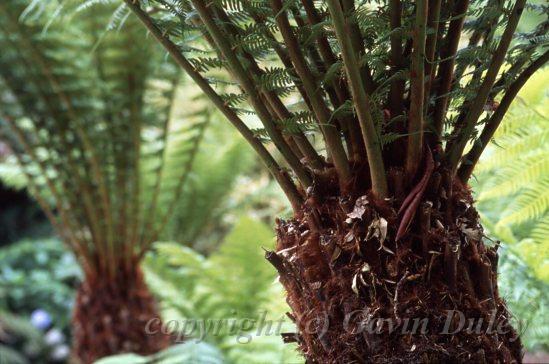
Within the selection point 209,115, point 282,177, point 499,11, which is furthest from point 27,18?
point 499,11

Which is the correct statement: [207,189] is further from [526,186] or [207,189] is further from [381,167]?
[381,167]

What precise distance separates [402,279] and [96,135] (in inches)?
67.9

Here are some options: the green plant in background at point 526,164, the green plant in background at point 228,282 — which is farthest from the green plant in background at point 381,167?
the green plant in background at point 228,282

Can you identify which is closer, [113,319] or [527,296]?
[527,296]

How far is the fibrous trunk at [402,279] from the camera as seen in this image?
0.66 metres

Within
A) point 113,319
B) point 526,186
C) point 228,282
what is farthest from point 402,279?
point 113,319

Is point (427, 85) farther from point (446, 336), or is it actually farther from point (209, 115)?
point (209, 115)

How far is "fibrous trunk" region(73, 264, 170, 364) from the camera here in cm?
205

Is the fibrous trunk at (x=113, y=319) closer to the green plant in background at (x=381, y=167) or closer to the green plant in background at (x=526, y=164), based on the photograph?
the green plant in background at (x=526, y=164)

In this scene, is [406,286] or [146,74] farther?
[146,74]

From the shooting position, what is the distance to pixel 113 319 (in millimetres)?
2072

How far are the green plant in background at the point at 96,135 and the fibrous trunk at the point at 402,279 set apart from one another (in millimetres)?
1499

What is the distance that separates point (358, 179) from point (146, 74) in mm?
1637

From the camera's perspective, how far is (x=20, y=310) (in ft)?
12.4
